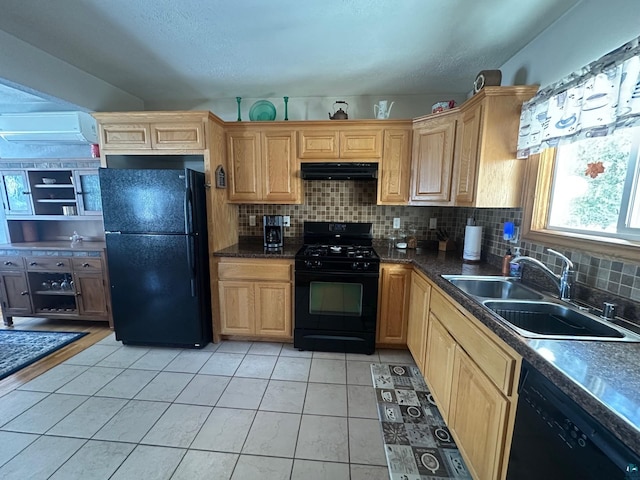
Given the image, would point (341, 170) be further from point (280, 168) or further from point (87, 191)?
point (87, 191)

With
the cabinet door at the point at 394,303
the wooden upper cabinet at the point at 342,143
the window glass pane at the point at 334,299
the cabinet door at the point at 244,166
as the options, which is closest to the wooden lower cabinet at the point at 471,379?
the cabinet door at the point at 394,303

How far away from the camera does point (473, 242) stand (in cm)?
222

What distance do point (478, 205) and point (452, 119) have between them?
821 millimetres

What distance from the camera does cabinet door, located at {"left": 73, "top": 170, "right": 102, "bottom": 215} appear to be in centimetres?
303

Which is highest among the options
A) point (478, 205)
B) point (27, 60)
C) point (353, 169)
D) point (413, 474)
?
point (27, 60)

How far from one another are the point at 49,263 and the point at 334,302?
10.1ft

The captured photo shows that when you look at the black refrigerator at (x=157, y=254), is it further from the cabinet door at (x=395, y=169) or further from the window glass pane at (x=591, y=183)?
the window glass pane at (x=591, y=183)

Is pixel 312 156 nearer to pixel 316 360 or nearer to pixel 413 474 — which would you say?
pixel 316 360

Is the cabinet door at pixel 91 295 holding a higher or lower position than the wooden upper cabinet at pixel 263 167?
lower

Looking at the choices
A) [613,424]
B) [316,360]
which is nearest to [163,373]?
[316,360]

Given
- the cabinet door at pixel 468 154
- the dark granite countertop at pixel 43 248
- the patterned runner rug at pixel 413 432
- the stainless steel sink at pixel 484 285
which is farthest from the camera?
the dark granite countertop at pixel 43 248

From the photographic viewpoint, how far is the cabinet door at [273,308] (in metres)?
2.54

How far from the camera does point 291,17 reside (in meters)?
1.67

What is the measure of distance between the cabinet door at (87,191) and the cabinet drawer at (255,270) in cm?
181
